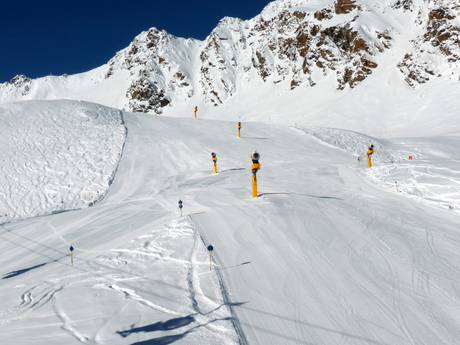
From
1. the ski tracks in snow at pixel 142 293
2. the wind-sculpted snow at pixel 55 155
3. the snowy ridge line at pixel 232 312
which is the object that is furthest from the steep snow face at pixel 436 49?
the snowy ridge line at pixel 232 312

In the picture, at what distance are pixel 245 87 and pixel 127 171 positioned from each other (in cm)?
8059

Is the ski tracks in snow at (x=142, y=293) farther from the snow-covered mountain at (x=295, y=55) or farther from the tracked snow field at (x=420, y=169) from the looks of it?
the snow-covered mountain at (x=295, y=55)

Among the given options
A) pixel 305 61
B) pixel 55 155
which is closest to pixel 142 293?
pixel 55 155

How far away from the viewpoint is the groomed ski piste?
18.8ft

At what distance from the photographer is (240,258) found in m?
8.34

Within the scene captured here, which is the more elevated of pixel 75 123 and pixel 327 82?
pixel 327 82

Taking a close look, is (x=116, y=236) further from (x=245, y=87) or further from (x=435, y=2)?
(x=245, y=87)

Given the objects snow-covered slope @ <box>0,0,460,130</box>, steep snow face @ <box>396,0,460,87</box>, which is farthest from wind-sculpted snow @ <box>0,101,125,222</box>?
steep snow face @ <box>396,0,460,87</box>

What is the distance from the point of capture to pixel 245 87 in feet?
327

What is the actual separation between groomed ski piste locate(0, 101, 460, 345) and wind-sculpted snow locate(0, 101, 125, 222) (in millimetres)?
202

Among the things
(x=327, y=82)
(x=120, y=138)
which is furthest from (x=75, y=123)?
(x=327, y=82)

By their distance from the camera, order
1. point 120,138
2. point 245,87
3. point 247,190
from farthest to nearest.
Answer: point 245,87
point 120,138
point 247,190

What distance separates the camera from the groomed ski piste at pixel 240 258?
572 centimetres

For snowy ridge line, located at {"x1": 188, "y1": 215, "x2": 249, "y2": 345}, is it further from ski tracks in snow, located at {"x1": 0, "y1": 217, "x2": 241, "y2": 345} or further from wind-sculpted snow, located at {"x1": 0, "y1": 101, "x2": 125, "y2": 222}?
wind-sculpted snow, located at {"x1": 0, "y1": 101, "x2": 125, "y2": 222}
